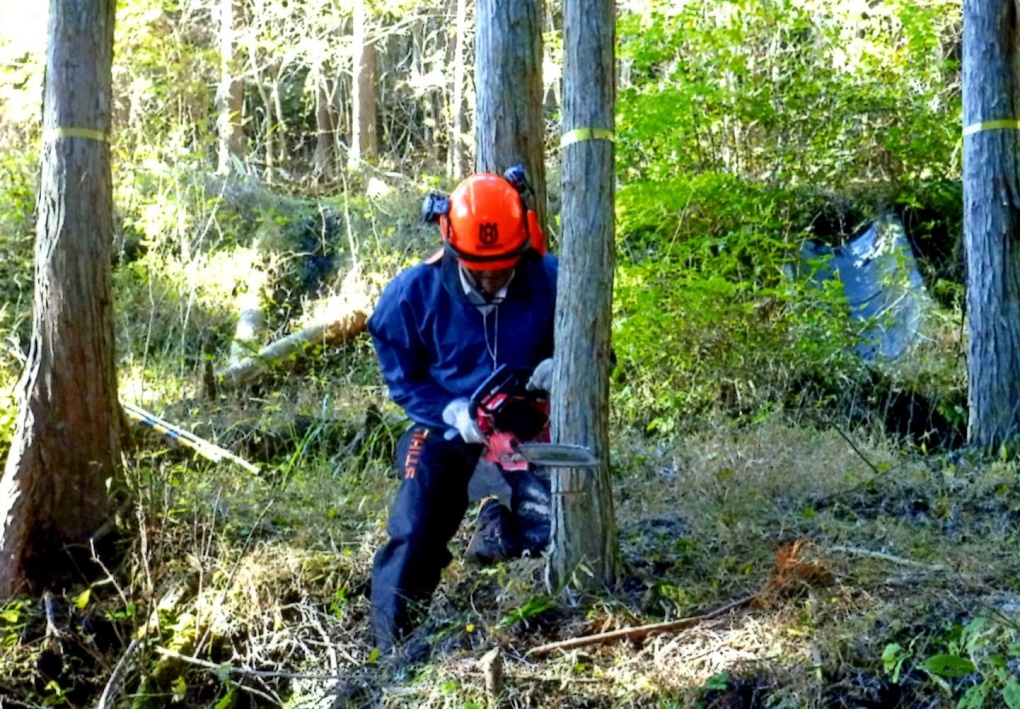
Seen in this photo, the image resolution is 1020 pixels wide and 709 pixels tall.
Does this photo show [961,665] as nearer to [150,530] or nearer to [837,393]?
[150,530]

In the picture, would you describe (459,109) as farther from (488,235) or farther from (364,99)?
(488,235)

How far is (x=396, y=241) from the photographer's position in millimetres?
10586

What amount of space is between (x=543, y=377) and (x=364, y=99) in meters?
10.2

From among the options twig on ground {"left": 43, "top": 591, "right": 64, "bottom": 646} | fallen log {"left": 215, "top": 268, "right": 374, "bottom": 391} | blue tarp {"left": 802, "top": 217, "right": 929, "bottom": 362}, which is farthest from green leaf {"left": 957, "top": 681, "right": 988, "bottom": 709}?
fallen log {"left": 215, "top": 268, "right": 374, "bottom": 391}

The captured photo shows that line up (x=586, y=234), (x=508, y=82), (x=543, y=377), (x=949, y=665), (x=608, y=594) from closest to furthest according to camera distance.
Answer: (x=949, y=665)
(x=586, y=234)
(x=608, y=594)
(x=543, y=377)
(x=508, y=82)

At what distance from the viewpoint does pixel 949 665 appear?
304 cm

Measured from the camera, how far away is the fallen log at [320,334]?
8586 millimetres

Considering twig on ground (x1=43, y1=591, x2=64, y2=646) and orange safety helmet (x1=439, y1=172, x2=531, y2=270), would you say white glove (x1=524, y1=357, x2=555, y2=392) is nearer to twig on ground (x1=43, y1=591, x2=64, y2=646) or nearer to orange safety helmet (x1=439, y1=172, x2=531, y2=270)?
orange safety helmet (x1=439, y1=172, x2=531, y2=270)

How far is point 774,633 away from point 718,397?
13.5 feet

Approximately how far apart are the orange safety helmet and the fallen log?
467 centimetres

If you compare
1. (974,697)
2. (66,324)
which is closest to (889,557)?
(974,697)

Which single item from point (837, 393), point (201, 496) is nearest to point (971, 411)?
point (837, 393)

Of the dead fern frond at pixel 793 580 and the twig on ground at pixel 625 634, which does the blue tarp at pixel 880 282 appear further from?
the twig on ground at pixel 625 634

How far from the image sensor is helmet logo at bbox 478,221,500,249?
409 centimetres
